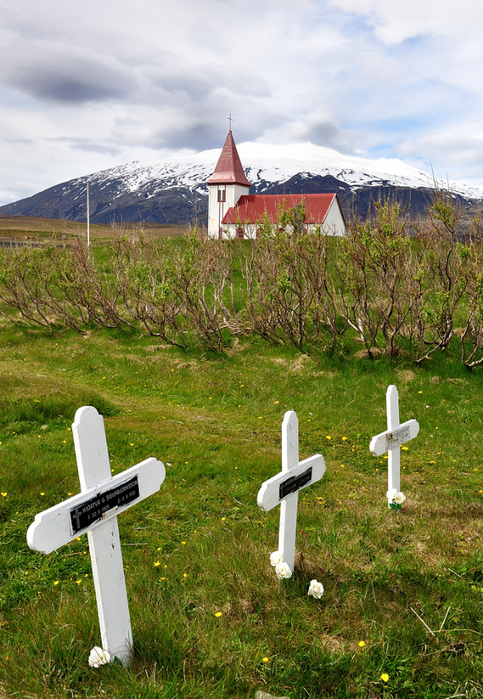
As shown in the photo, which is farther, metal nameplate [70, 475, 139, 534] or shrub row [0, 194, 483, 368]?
shrub row [0, 194, 483, 368]

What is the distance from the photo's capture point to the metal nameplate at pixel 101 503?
248 cm

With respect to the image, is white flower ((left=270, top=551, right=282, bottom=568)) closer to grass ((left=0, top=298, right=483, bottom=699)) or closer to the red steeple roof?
grass ((left=0, top=298, right=483, bottom=699))

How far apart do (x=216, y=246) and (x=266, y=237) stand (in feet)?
9.52

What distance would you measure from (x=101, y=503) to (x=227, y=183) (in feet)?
178

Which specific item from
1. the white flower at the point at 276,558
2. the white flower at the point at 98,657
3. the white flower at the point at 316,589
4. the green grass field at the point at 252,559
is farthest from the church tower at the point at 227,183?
the white flower at the point at 98,657

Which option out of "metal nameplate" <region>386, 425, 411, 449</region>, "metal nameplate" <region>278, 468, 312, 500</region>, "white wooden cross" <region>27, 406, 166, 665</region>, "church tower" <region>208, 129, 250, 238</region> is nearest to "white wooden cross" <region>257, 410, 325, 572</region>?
"metal nameplate" <region>278, 468, 312, 500</region>

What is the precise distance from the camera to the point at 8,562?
4.33 metres

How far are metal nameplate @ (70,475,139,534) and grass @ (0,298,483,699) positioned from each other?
85cm

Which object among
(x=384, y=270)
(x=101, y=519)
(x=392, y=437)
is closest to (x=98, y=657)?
(x=101, y=519)

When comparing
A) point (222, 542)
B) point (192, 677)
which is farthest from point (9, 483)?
point (192, 677)

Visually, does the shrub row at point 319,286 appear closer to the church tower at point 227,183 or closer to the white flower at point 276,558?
the white flower at point 276,558

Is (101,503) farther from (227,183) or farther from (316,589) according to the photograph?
(227,183)

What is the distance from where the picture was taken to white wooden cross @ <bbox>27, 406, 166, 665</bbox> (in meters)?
2.41

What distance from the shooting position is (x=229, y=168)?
5400cm
